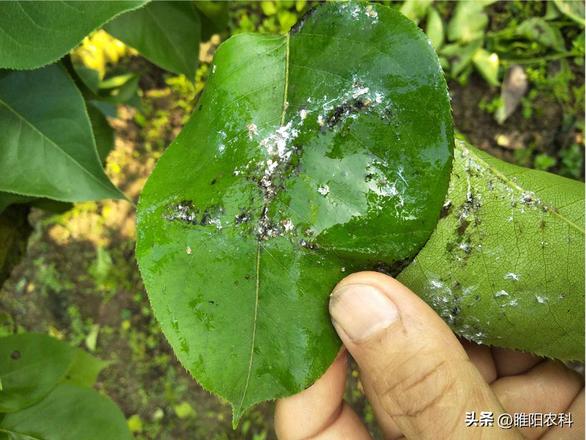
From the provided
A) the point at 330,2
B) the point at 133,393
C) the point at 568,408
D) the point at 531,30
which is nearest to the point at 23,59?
the point at 330,2

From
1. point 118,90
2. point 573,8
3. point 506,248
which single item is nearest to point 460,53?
point 573,8

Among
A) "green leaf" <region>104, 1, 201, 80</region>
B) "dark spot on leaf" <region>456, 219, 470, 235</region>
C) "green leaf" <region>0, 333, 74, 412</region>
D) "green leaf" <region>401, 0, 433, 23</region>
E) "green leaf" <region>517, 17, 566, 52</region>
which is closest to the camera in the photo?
"dark spot on leaf" <region>456, 219, 470, 235</region>

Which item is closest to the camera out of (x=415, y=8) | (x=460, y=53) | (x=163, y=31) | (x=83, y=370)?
(x=163, y=31)

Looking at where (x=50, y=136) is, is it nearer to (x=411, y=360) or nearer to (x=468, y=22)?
(x=411, y=360)

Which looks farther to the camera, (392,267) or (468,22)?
(468,22)

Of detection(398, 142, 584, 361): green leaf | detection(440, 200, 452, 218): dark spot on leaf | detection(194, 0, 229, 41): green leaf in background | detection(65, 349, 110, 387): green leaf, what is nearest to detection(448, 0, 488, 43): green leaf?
detection(194, 0, 229, 41): green leaf in background

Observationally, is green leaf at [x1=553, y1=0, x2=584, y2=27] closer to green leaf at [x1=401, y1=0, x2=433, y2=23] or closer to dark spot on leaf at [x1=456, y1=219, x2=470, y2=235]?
green leaf at [x1=401, y1=0, x2=433, y2=23]
